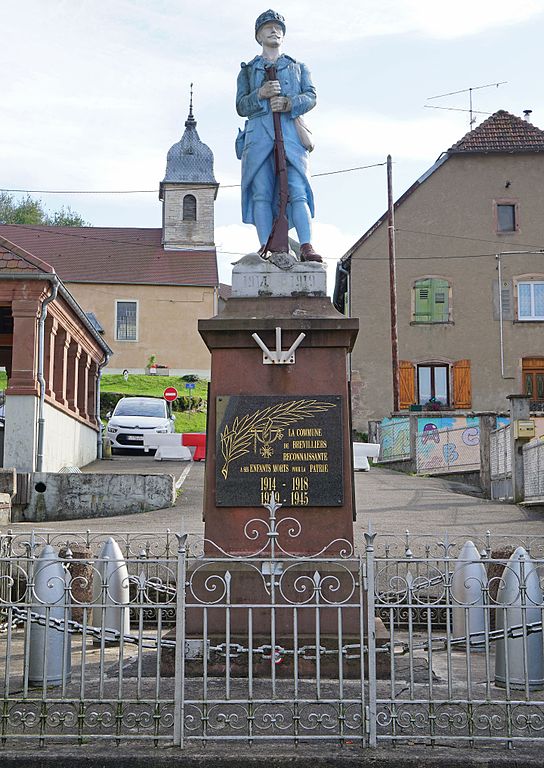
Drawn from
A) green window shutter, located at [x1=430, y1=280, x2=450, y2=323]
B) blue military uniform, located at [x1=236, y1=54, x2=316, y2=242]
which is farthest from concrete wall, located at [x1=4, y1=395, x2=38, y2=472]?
green window shutter, located at [x1=430, y1=280, x2=450, y2=323]

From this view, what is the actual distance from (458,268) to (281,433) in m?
29.4

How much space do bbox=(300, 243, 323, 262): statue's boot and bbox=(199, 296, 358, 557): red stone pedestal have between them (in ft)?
2.94

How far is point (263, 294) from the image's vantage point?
26.7 ft

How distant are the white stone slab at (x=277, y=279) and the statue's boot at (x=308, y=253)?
0.25 metres

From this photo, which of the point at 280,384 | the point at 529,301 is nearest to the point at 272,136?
the point at 280,384

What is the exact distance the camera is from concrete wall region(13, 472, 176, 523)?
16.6 m

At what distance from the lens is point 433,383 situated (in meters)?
35.6

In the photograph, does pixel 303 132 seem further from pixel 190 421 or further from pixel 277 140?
pixel 190 421

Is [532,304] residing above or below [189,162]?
below

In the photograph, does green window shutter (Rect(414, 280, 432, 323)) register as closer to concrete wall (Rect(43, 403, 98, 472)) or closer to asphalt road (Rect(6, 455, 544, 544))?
concrete wall (Rect(43, 403, 98, 472))

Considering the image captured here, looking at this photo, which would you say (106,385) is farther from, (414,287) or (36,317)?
(36,317)

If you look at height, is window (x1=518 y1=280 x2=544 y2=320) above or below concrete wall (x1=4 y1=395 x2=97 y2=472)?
above

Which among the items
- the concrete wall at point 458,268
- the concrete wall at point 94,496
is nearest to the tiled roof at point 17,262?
the concrete wall at point 94,496

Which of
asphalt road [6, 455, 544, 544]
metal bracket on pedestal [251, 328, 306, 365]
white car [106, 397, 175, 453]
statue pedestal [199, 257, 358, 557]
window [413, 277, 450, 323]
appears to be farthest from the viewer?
window [413, 277, 450, 323]
